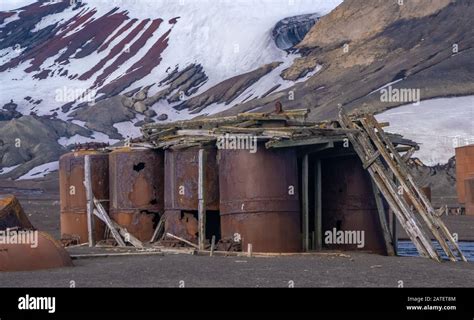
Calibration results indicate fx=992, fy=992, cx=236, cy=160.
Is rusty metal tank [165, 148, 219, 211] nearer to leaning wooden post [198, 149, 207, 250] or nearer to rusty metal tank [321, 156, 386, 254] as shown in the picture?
leaning wooden post [198, 149, 207, 250]

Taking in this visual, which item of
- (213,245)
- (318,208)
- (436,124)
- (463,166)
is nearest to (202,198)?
(213,245)

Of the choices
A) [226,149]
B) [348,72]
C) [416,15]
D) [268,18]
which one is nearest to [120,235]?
[226,149]

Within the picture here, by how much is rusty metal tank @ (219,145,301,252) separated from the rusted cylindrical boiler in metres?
0.87

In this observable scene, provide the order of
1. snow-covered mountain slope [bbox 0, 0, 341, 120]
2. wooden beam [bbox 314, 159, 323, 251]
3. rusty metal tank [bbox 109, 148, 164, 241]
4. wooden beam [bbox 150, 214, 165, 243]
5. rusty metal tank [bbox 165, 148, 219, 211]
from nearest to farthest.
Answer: rusty metal tank [bbox 165, 148, 219, 211] < wooden beam [bbox 314, 159, 323, 251] < wooden beam [bbox 150, 214, 165, 243] < rusty metal tank [bbox 109, 148, 164, 241] < snow-covered mountain slope [bbox 0, 0, 341, 120]

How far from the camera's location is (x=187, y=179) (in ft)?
66.3

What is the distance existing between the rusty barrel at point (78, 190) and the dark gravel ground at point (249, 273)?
443cm

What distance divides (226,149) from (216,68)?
76110mm

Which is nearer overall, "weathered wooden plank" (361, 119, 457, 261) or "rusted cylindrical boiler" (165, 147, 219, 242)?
"weathered wooden plank" (361, 119, 457, 261)

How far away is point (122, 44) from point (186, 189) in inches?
3478

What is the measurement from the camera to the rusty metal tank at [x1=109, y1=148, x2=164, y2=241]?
21453mm

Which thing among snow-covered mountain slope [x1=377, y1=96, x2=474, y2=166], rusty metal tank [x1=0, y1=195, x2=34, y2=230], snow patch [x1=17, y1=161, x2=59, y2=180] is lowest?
rusty metal tank [x1=0, y1=195, x2=34, y2=230]

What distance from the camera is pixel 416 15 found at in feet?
264

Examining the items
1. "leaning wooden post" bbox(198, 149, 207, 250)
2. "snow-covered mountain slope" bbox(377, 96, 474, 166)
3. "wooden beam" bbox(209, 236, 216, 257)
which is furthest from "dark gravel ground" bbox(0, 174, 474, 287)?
"snow-covered mountain slope" bbox(377, 96, 474, 166)

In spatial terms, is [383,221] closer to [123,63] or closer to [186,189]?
[186,189]
